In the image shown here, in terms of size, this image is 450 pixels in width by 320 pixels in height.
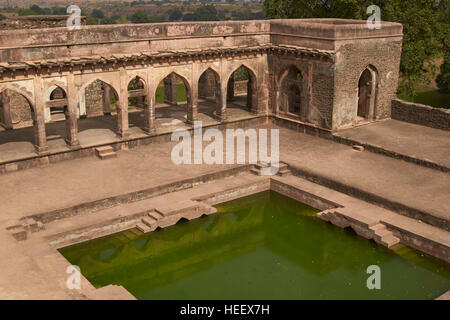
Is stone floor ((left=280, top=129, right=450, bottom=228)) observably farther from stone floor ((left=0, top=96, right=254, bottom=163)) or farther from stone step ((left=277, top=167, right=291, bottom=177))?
stone floor ((left=0, top=96, right=254, bottom=163))

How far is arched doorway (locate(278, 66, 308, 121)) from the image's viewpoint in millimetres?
19094

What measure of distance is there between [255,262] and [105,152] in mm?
6493

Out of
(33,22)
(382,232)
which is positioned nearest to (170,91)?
(33,22)

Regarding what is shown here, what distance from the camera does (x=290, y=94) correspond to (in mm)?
19391

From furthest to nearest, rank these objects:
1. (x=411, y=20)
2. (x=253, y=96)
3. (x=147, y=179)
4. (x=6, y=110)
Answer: (x=411, y=20) → (x=253, y=96) → (x=6, y=110) → (x=147, y=179)

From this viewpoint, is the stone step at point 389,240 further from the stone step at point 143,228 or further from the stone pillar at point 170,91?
the stone pillar at point 170,91

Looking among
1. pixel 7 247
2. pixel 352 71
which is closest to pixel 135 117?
pixel 352 71

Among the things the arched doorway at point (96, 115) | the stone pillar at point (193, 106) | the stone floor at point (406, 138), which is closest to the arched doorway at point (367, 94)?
the stone floor at point (406, 138)

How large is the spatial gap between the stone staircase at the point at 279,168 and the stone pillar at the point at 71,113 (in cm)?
519

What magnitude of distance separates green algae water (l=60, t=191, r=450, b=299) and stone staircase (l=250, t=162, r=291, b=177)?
1.61 m

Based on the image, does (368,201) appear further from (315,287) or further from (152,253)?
(152,253)

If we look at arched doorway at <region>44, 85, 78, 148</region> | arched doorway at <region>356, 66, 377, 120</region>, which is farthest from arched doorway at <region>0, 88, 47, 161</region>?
arched doorway at <region>356, 66, 377, 120</region>

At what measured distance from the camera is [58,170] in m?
15.2

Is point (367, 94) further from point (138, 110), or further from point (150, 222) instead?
point (150, 222)
